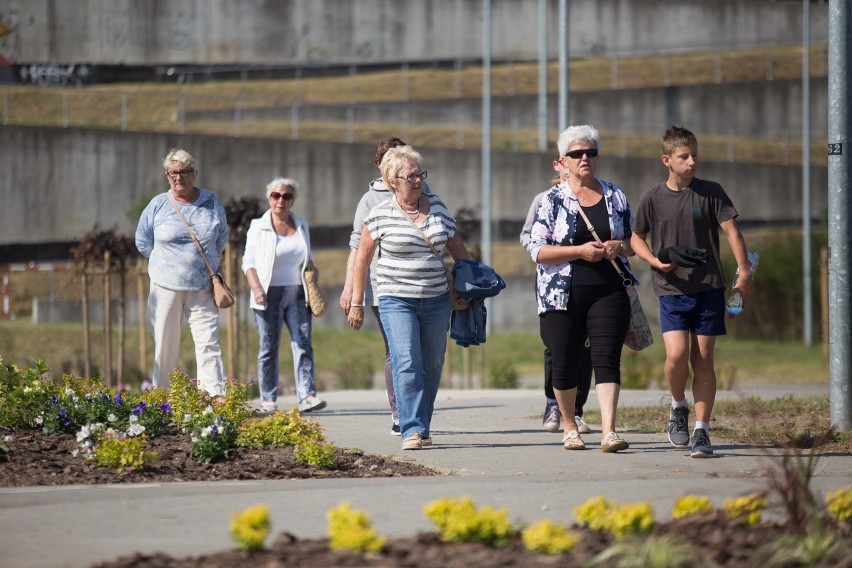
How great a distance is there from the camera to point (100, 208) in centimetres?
3428

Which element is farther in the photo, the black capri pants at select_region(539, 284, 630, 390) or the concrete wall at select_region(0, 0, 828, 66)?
the concrete wall at select_region(0, 0, 828, 66)

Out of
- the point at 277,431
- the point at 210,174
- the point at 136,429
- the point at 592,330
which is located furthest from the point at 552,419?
the point at 210,174

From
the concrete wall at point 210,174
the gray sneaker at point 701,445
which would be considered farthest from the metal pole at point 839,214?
the concrete wall at point 210,174

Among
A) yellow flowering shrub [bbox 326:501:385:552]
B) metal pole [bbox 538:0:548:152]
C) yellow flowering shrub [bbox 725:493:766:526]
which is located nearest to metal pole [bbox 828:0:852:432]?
yellow flowering shrub [bbox 725:493:766:526]

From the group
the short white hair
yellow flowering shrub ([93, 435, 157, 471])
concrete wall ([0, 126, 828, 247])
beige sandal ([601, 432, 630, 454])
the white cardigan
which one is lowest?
beige sandal ([601, 432, 630, 454])

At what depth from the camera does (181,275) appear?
37.9 feet

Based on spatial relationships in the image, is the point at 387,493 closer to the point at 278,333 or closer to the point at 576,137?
the point at 576,137

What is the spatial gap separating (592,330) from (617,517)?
3.78 m

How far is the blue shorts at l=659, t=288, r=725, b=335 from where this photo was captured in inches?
362

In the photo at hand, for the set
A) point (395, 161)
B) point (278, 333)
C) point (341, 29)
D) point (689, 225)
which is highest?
point (341, 29)

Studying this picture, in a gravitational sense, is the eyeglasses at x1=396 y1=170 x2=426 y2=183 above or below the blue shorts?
above

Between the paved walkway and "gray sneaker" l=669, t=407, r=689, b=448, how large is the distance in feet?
0.48

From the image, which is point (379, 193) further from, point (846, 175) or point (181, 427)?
point (846, 175)

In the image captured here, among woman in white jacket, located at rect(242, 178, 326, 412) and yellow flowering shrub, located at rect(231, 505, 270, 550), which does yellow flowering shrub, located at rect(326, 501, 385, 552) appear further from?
woman in white jacket, located at rect(242, 178, 326, 412)
